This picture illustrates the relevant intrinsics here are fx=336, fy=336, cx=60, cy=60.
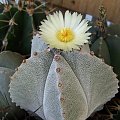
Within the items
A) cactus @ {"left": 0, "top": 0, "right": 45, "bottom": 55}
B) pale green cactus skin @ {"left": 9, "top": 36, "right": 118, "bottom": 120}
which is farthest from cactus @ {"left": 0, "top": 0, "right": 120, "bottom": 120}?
cactus @ {"left": 0, "top": 0, "right": 45, "bottom": 55}

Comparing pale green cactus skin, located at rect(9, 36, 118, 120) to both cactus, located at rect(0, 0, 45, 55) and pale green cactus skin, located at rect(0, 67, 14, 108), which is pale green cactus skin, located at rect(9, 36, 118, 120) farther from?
cactus, located at rect(0, 0, 45, 55)

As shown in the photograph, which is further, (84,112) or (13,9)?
(13,9)

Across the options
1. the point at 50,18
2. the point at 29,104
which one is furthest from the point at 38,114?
the point at 50,18

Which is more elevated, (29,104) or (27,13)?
(27,13)

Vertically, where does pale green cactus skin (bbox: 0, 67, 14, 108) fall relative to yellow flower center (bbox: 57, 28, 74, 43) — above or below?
below

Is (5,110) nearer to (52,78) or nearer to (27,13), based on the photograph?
(52,78)

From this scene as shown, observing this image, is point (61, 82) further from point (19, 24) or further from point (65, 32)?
point (19, 24)
